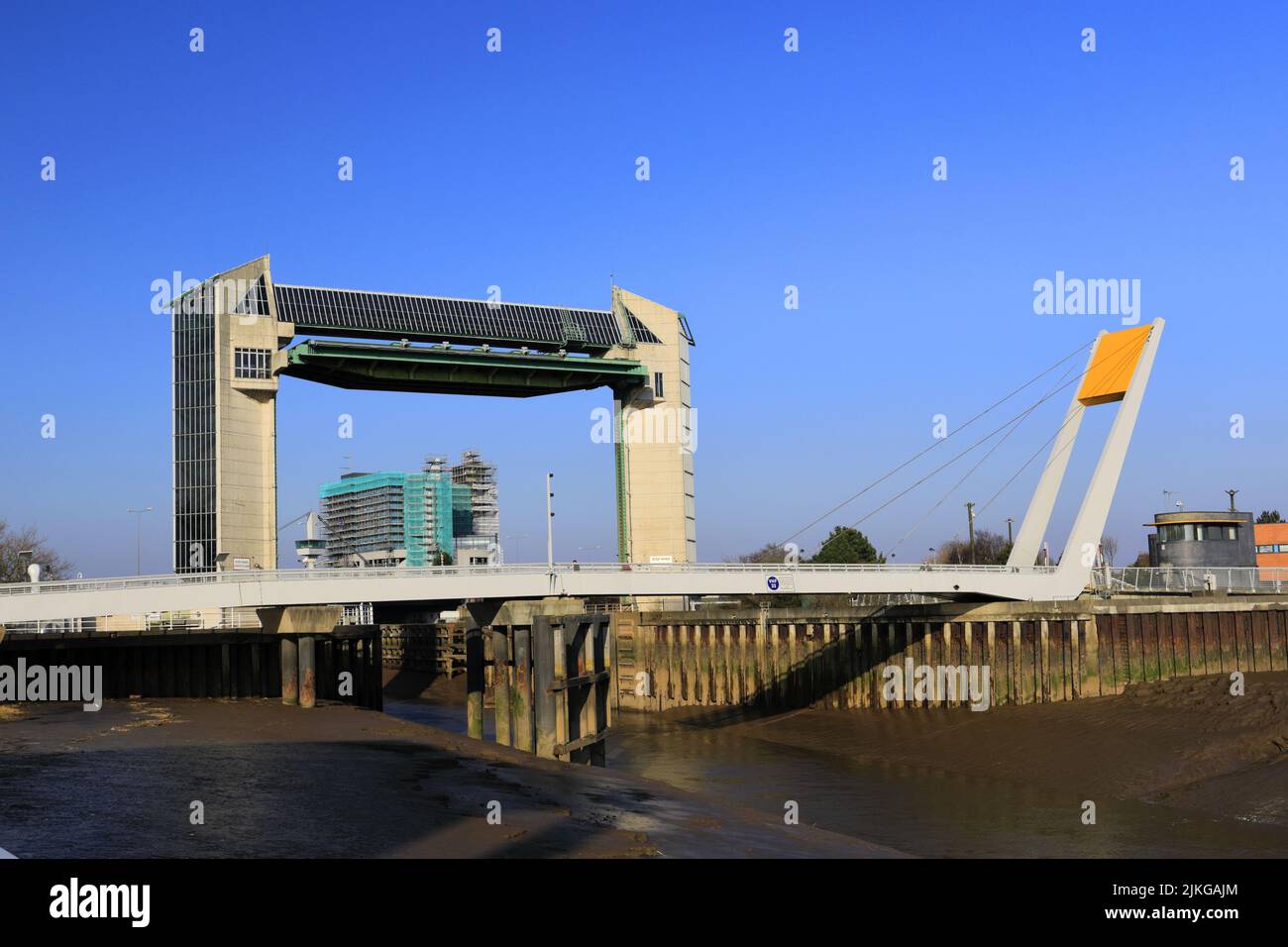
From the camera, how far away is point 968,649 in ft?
182

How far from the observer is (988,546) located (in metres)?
164

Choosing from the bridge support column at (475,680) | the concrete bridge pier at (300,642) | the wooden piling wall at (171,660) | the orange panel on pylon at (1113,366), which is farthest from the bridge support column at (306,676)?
the orange panel on pylon at (1113,366)

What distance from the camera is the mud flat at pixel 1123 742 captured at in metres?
36.6

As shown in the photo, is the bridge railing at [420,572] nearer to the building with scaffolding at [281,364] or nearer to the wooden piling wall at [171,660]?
the wooden piling wall at [171,660]

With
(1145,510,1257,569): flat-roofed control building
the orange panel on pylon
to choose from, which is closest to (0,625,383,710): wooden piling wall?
the orange panel on pylon

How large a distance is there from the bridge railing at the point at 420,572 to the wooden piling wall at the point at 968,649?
327cm

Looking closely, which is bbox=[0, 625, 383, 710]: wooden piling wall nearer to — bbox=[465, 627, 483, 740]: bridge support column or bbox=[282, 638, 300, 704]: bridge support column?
bbox=[282, 638, 300, 704]: bridge support column

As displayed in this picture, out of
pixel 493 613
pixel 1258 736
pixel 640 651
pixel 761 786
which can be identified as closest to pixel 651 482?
pixel 640 651

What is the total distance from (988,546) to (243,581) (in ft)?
448

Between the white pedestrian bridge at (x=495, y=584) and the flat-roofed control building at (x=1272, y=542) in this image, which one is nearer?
the white pedestrian bridge at (x=495, y=584)

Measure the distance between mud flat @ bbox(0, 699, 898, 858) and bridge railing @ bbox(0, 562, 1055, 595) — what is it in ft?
13.4

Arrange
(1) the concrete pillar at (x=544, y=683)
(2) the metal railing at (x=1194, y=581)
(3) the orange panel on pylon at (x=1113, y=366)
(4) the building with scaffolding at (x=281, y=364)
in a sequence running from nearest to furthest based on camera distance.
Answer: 1. (1) the concrete pillar at (x=544, y=683)
2. (3) the orange panel on pylon at (x=1113, y=366)
3. (2) the metal railing at (x=1194, y=581)
4. (4) the building with scaffolding at (x=281, y=364)

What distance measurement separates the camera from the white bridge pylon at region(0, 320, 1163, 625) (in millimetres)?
38406

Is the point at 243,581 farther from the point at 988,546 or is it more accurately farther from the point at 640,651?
the point at 988,546
